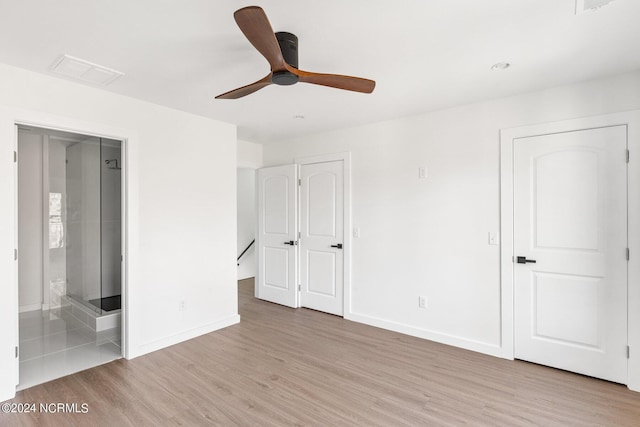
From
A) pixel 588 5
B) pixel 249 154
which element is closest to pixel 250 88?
pixel 588 5

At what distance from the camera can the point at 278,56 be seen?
1666 millimetres

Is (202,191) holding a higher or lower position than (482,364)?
higher

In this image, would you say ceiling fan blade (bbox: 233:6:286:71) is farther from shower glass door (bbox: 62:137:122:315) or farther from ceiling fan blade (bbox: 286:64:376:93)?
shower glass door (bbox: 62:137:122:315)

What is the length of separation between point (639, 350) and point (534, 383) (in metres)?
0.80

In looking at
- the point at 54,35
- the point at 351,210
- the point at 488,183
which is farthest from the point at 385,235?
the point at 54,35

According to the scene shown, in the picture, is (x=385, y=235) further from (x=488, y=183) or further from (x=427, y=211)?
(x=488, y=183)

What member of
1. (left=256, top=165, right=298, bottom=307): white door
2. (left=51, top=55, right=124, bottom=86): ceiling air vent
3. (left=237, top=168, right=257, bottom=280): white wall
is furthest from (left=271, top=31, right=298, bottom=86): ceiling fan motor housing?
(left=237, top=168, right=257, bottom=280): white wall

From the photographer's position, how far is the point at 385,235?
150 inches

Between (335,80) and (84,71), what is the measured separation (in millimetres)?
1985

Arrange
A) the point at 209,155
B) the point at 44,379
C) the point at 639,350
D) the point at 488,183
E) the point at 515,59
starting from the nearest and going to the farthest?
the point at 515,59 < the point at 639,350 < the point at 44,379 < the point at 488,183 < the point at 209,155

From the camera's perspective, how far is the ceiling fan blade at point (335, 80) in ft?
5.98

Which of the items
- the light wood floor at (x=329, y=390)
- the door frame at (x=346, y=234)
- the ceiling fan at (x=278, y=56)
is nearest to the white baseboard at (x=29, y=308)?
the light wood floor at (x=329, y=390)

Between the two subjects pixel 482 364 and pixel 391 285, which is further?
pixel 391 285

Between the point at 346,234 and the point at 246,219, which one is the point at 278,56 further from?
the point at 246,219
